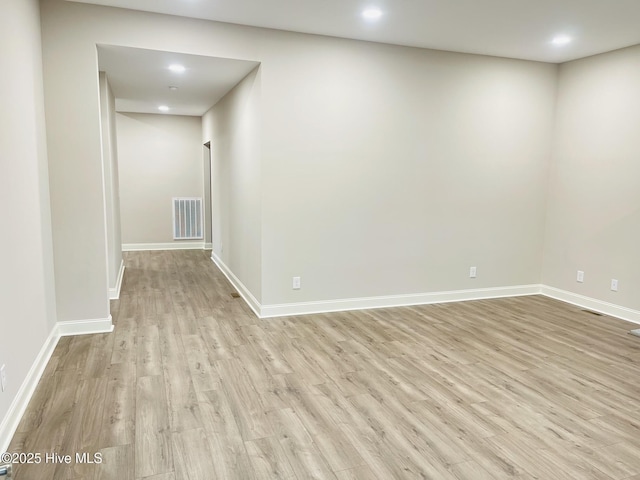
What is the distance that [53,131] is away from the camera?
3553 mm

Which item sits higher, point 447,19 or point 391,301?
point 447,19

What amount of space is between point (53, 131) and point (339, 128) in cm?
246

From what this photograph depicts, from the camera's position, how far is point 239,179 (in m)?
5.15

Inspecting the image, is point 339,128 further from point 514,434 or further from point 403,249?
point 514,434

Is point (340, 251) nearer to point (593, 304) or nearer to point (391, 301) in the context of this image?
point (391, 301)

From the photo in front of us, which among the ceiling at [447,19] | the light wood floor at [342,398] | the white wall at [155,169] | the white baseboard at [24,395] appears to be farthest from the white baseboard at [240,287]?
the ceiling at [447,19]

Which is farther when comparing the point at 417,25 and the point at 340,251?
the point at 340,251

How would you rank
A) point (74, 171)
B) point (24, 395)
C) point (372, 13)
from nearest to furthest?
1. point (24, 395)
2. point (372, 13)
3. point (74, 171)

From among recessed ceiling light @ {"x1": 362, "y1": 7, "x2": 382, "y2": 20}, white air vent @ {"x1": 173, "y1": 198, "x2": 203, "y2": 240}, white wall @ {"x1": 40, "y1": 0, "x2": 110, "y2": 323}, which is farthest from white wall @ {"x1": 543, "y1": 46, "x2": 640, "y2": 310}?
white air vent @ {"x1": 173, "y1": 198, "x2": 203, "y2": 240}

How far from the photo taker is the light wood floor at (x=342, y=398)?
215cm

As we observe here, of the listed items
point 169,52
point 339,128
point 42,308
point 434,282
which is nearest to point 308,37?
point 339,128

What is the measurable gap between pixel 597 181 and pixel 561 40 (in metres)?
1.53

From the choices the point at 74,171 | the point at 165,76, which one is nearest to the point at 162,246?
the point at 165,76

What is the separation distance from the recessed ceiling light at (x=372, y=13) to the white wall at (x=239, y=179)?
3.71 ft
